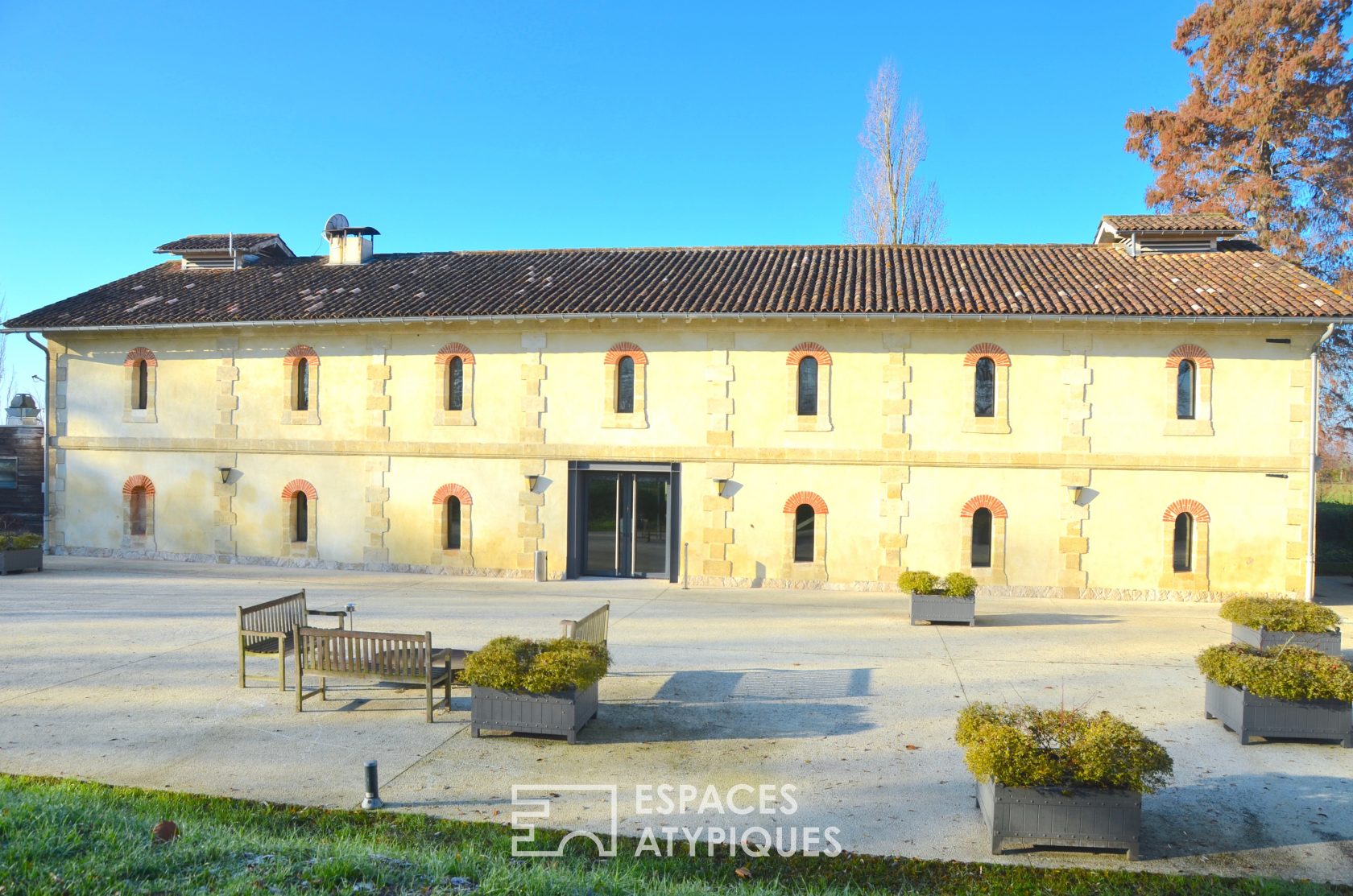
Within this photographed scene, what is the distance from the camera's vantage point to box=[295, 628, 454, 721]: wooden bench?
8.73 metres

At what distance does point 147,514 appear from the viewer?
21.4 metres

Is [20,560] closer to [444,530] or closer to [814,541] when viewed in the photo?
[444,530]

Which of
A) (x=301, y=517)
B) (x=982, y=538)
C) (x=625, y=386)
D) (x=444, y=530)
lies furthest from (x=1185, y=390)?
(x=301, y=517)

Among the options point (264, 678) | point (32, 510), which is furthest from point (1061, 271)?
point (32, 510)

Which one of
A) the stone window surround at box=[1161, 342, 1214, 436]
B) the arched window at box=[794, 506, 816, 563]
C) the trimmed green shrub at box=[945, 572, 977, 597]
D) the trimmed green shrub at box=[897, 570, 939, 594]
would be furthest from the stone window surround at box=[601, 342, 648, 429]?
the stone window surround at box=[1161, 342, 1214, 436]

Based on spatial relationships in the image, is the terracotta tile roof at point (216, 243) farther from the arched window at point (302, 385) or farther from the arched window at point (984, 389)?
the arched window at point (984, 389)

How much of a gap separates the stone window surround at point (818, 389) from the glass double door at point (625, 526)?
324 cm

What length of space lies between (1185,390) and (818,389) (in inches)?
288

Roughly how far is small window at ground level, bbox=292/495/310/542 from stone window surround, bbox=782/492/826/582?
11.3 m

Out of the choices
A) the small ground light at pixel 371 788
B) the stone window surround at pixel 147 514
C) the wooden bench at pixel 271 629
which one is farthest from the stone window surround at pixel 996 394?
the stone window surround at pixel 147 514

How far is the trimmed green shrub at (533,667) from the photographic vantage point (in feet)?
26.2

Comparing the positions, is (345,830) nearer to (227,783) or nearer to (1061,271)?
(227,783)

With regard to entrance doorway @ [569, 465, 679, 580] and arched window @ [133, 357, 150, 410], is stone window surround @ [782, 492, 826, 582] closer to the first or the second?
entrance doorway @ [569, 465, 679, 580]

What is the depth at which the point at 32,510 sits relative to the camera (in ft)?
76.3
